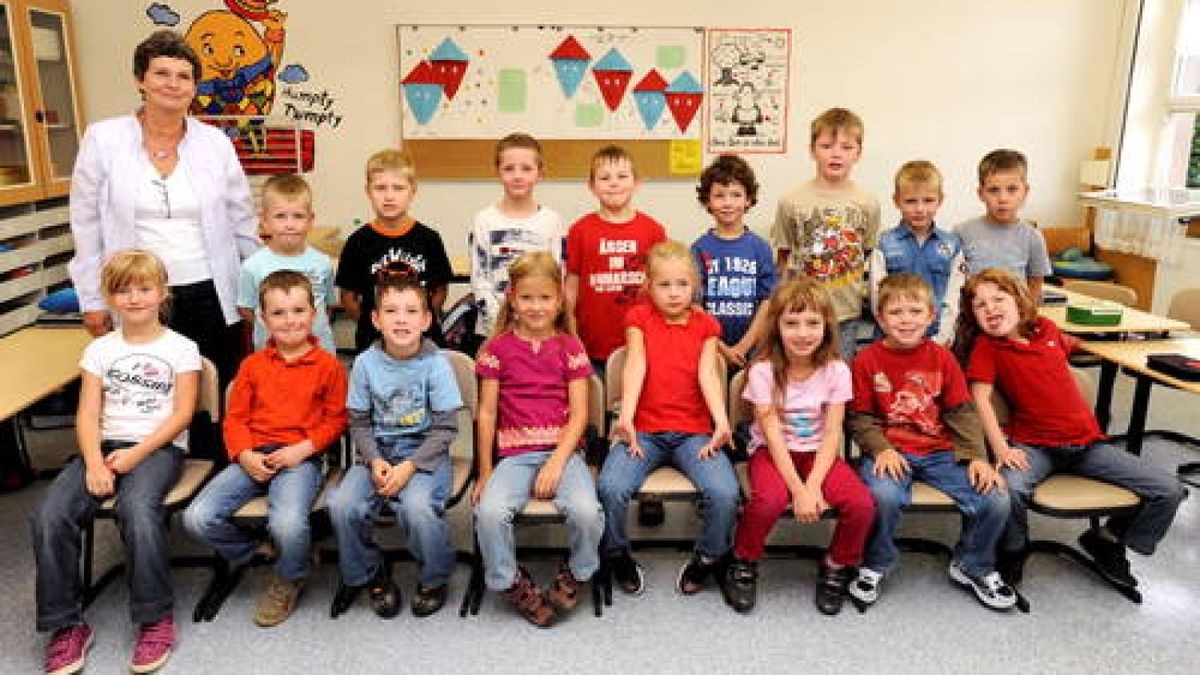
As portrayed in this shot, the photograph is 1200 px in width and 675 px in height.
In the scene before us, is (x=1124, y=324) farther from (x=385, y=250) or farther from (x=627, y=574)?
(x=385, y=250)

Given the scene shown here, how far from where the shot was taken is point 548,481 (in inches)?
90.0

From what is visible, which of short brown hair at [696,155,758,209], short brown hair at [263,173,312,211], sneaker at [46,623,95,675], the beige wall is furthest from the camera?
the beige wall

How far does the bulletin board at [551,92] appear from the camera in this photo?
16.1 ft

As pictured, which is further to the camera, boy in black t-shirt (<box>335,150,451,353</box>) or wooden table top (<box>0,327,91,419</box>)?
boy in black t-shirt (<box>335,150,451,353</box>)

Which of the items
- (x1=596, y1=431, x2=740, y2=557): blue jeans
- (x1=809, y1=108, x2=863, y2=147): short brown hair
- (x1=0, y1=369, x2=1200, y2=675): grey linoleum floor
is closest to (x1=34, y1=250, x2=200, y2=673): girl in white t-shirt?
(x1=0, y1=369, x2=1200, y2=675): grey linoleum floor

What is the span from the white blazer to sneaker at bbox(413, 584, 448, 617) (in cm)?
107

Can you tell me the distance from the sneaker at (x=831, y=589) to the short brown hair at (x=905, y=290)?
768 millimetres

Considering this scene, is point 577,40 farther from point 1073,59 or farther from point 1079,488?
point 1079,488

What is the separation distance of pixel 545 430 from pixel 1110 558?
1.72 metres

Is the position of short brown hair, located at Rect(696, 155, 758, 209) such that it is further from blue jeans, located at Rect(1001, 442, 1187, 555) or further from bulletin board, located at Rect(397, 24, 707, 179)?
bulletin board, located at Rect(397, 24, 707, 179)

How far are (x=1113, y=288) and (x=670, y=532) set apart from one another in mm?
2393

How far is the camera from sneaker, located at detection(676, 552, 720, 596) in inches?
97.3

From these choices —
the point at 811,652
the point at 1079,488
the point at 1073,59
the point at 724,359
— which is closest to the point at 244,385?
the point at 724,359

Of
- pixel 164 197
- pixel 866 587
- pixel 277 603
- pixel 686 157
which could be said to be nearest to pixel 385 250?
pixel 164 197
